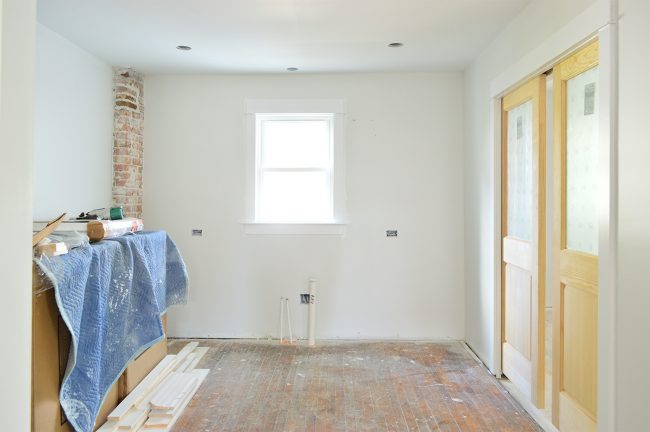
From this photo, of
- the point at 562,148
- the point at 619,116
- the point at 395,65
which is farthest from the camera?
the point at 395,65

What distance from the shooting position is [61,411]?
8.01 ft

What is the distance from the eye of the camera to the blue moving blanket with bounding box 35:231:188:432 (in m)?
2.36

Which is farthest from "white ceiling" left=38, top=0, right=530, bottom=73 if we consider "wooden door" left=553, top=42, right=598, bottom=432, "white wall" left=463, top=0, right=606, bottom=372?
"wooden door" left=553, top=42, right=598, bottom=432

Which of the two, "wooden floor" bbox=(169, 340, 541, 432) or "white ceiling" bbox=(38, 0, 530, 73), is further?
"white ceiling" bbox=(38, 0, 530, 73)

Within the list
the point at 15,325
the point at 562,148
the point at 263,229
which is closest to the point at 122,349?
the point at 15,325

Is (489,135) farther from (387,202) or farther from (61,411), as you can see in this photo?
(61,411)

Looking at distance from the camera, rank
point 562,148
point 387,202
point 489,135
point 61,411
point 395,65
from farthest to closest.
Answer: point 387,202 → point 395,65 → point 489,135 → point 562,148 → point 61,411

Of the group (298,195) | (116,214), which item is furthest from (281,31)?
(116,214)

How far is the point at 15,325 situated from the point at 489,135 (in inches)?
140

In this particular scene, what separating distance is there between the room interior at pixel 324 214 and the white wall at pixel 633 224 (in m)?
0.01

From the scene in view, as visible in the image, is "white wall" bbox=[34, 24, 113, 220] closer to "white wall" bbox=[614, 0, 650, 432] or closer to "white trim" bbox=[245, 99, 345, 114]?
"white trim" bbox=[245, 99, 345, 114]

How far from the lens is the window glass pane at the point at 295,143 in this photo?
195 inches

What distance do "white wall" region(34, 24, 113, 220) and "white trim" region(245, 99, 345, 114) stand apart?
134 cm

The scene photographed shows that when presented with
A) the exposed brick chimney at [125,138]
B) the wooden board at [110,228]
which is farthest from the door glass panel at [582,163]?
the exposed brick chimney at [125,138]
